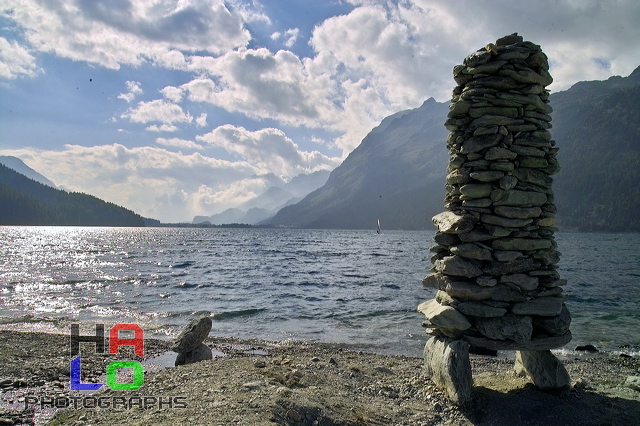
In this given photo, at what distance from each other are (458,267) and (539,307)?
6.24ft

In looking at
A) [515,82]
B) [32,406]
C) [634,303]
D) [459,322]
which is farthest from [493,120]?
[634,303]

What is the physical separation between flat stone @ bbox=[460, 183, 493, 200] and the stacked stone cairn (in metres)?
0.02

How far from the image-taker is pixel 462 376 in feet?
26.9

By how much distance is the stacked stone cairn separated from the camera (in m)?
8.59

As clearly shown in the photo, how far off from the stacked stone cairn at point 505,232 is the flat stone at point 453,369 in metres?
0.03

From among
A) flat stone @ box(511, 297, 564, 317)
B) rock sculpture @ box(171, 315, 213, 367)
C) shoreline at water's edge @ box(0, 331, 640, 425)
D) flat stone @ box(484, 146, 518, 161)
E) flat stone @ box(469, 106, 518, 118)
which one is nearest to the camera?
shoreline at water's edge @ box(0, 331, 640, 425)

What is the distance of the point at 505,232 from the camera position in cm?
882

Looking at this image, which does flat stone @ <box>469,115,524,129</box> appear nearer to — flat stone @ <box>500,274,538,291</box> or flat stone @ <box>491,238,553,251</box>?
flat stone @ <box>491,238,553,251</box>

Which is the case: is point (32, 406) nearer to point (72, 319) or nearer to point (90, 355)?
point (90, 355)

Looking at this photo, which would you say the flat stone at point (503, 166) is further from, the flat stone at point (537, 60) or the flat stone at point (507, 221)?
the flat stone at point (537, 60)

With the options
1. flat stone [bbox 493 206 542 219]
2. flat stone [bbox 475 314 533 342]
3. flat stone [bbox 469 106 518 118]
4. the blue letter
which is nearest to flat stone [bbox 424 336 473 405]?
flat stone [bbox 475 314 533 342]

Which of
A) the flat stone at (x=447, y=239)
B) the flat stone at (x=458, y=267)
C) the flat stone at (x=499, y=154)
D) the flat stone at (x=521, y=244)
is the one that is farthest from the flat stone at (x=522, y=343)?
the flat stone at (x=499, y=154)

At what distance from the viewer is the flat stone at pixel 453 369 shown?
8148 millimetres

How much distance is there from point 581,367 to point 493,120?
29.5ft
